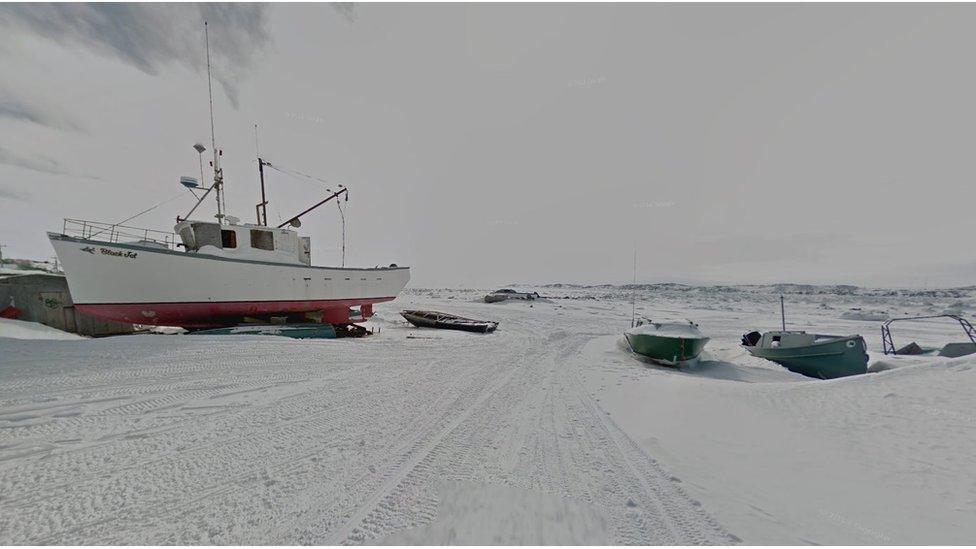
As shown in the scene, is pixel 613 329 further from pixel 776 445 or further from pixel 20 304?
pixel 20 304

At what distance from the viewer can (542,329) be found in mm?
15602

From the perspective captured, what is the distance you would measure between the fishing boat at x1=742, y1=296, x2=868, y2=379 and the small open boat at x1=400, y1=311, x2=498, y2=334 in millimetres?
10699

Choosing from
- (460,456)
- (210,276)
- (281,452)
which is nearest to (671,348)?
(460,456)

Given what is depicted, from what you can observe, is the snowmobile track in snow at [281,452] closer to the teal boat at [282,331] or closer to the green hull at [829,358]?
the teal boat at [282,331]

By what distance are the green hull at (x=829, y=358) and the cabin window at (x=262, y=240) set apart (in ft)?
67.3

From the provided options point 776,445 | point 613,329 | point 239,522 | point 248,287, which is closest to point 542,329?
point 613,329

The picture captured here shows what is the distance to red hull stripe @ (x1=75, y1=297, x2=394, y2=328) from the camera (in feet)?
33.3

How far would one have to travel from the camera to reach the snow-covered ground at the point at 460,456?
7.84ft

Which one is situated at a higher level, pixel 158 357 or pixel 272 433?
pixel 158 357

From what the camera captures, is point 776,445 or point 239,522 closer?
point 239,522

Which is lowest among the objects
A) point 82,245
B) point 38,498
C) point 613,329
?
point 613,329

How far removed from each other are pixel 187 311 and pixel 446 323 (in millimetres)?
9585

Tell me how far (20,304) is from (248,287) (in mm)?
7657

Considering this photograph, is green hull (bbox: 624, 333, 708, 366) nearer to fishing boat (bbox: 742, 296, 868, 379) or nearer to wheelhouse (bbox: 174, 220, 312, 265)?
fishing boat (bbox: 742, 296, 868, 379)
